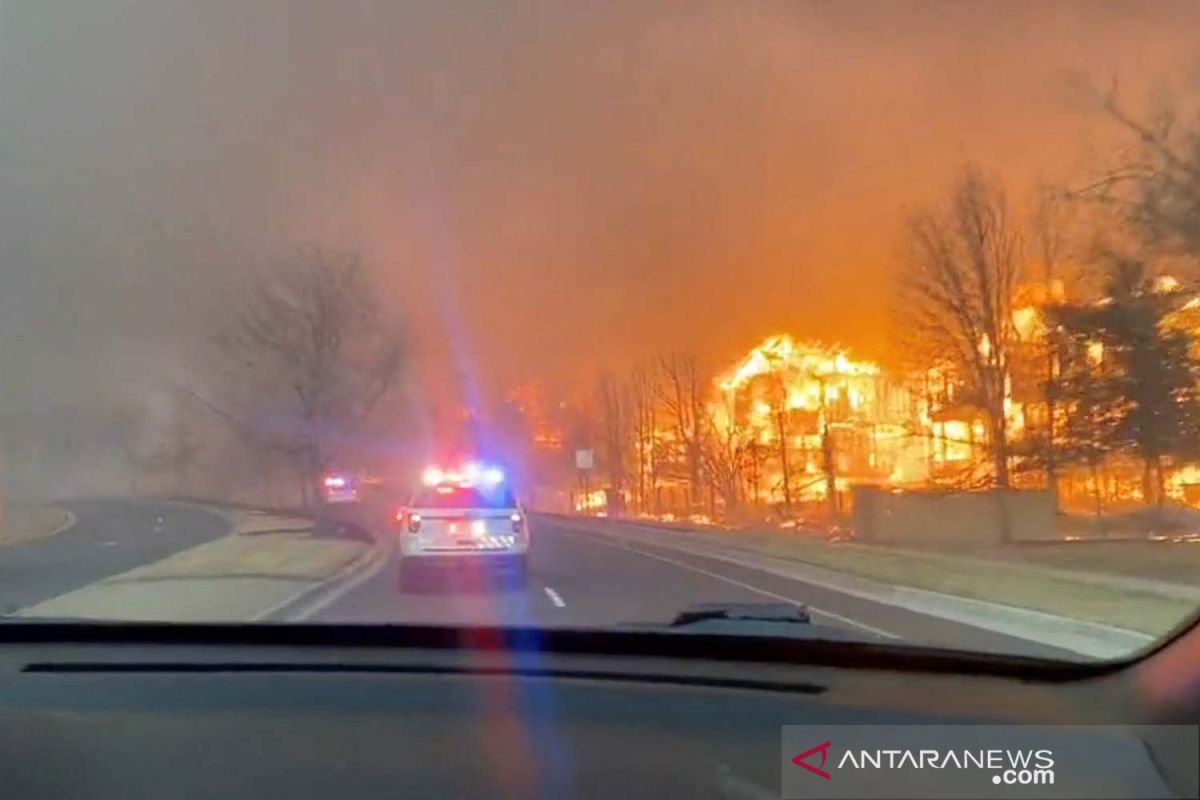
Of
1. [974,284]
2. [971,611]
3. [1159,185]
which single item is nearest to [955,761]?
[1159,185]

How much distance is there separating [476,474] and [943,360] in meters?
5.45

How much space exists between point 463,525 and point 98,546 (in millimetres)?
4473

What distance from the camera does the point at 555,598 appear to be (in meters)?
10.9

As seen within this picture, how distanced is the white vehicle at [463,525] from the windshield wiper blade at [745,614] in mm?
8665

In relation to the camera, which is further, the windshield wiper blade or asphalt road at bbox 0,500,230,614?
asphalt road at bbox 0,500,230,614

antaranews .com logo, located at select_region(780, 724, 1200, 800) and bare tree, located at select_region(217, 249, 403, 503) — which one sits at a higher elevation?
bare tree, located at select_region(217, 249, 403, 503)

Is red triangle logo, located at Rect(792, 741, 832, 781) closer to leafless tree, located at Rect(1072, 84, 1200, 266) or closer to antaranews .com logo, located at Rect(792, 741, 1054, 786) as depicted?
antaranews .com logo, located at Rect(792, 741, 1054, 786)

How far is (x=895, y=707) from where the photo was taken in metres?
3.72

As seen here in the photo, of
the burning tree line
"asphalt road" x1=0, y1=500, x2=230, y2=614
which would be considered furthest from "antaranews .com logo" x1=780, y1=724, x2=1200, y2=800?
"asphalt road" x1=0, y1=500, x2=230, y2=614

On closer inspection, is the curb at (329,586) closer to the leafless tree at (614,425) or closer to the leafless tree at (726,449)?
the leafless tree at (614,425)

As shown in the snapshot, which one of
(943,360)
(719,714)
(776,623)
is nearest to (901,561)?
(943,360)

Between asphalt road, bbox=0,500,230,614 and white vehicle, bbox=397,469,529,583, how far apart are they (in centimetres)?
196

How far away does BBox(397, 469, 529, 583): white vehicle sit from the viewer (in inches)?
562

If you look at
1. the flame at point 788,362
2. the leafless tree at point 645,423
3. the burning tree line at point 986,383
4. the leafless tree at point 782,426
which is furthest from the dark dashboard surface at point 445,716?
the leafless tree at point 782,426
